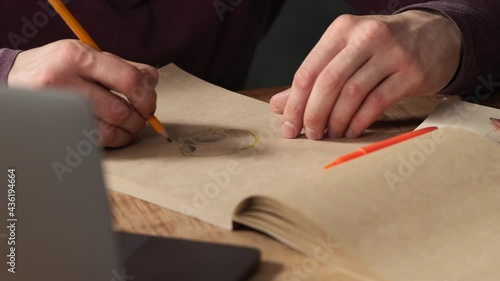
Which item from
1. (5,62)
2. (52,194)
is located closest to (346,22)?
(5,62)

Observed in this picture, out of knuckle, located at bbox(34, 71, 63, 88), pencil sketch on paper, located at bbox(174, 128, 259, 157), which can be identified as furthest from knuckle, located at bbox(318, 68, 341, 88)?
knuckle, located at bbox(34, 71, 63, 88)

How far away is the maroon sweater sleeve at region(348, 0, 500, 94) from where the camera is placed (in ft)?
3.84

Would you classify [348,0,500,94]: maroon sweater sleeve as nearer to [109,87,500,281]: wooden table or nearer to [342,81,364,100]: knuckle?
[342,81,364,100]: knuckle

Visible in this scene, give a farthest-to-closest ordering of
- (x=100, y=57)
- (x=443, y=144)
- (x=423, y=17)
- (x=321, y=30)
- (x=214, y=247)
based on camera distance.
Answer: (x=321, y=30) → (x=423, y=17) → (x=100, y=57) → (x=443, y=144) → (x=214, y=247)

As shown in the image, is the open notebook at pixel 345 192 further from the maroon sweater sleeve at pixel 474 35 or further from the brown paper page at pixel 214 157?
the maroon sweater sleeve at pixel 474 35

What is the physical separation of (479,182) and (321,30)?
1563 millimetres

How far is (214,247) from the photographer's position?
2.45 ft

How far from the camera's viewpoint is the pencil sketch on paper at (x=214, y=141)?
3.18 ft

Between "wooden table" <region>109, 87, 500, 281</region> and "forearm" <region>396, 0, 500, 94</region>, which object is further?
"forearm" <region>396, 0, 500, 94</region>

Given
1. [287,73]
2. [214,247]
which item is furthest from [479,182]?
[287,73]

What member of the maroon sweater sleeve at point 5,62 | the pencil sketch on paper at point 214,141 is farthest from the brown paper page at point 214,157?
the maroon sweater sleeve at point 5,62

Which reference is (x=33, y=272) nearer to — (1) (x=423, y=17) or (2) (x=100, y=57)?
(2) (x=100, y=57)

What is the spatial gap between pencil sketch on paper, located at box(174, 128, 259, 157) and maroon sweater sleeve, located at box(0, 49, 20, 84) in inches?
10.4

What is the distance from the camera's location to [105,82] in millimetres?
→ 1001
